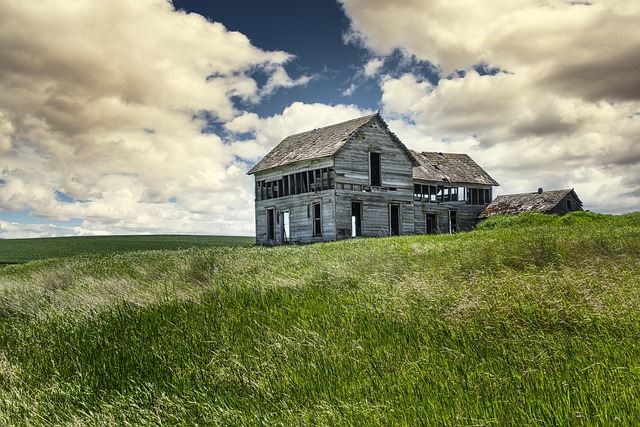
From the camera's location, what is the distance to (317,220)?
97.6 ft

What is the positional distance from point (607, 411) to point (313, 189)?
26.8 meters

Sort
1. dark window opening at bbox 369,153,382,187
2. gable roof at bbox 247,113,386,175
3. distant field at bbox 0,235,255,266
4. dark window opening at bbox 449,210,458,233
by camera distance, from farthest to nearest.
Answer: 1. dark window opening at bbox 449,210,458,233
2. distant field at bbox 0,235,255,266
3. dark window opening at bbox 369,153,382,187
4. gable roof at bbox 247,113,386,175

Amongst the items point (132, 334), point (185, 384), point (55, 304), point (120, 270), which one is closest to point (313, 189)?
point (120, 270)

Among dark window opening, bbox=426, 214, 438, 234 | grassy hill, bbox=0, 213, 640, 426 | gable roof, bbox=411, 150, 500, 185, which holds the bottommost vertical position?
grassy hill, bbox=0, 213, 640, 426

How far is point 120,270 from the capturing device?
1555 cm

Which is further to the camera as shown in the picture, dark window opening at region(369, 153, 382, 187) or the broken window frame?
dark window opening at region(369, 153, 382, 187)

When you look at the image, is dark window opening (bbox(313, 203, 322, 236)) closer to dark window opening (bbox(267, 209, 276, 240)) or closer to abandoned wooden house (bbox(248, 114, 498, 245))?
abandoned wooden house (bbox(248, 114, 498, 245))

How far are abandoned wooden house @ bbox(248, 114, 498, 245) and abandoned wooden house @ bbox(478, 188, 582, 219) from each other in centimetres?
860

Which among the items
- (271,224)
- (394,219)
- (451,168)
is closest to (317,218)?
(271,224)

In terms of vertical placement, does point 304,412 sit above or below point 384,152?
below

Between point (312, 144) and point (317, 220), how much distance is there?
520 cm

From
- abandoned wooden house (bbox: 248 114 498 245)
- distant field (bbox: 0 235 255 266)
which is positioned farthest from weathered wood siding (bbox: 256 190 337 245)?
distant field (bbox: 0 235 255 266)

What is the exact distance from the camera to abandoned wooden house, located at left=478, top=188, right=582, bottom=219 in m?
39.8

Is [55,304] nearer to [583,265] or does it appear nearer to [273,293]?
[273,293]
